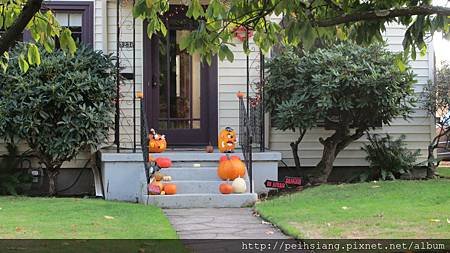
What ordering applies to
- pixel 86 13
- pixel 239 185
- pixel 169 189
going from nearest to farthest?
pixel 169 189
pixel 239 185
pixel 86 13

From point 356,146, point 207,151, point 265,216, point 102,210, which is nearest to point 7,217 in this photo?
point 102,210

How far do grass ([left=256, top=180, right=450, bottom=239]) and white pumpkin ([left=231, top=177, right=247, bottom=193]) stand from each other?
0.39 meters

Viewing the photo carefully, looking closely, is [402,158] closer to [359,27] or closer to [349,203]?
[349,203]

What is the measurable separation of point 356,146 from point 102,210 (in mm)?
5425

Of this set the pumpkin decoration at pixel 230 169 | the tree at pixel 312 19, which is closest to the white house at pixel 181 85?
Answer: the pumpkin decoration at pixel 230 169

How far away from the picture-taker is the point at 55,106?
31.7 feet

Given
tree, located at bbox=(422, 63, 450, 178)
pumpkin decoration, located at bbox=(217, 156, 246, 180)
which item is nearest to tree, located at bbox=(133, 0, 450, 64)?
pumpkin decoration, located at bbox=(217, 156, 246, 180)

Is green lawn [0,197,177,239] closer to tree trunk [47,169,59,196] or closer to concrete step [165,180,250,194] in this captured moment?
Answer: concrete step [165,180,250,194]

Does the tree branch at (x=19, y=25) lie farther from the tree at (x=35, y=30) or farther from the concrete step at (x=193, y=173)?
the concrete step at (x=193, y=173)

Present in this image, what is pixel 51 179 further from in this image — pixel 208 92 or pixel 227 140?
pixel 208 92

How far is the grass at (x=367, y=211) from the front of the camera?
239 inches

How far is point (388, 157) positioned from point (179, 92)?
13.2 ft

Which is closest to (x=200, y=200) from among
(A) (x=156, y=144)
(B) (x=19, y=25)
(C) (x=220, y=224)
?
(C) (x=220, y=224)

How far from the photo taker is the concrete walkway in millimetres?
6285
